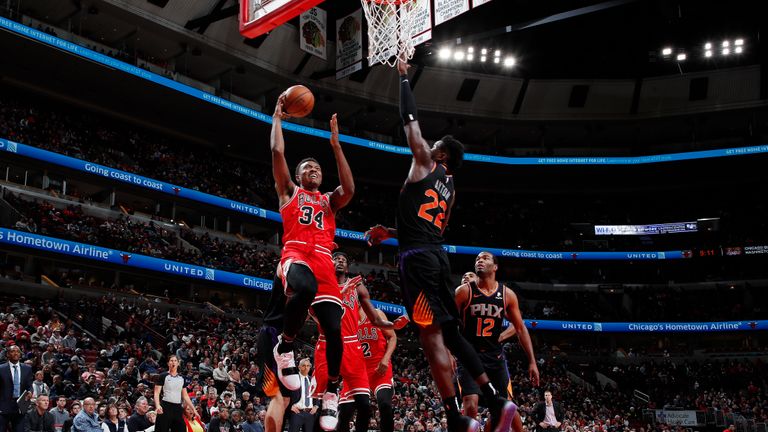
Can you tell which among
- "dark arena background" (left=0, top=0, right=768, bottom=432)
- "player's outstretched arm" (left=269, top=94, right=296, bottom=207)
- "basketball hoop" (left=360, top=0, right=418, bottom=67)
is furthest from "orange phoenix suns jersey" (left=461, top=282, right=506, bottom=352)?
"dark arena background" (left=0, top=0, right=768, bottom=432)

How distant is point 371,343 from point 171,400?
4206 millimetres

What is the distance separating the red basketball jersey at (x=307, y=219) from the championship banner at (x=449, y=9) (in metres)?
14.9

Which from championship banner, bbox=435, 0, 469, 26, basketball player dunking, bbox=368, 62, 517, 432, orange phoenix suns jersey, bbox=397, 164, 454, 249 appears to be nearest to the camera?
basketball player dunking, bbox=368, 62, 517, 432

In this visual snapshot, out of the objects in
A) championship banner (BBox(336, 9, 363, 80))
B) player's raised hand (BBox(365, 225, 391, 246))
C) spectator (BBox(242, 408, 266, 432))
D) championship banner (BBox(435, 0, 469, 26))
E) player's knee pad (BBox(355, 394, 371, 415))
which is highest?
championship banner (BBox(336, 9, 363, 80))

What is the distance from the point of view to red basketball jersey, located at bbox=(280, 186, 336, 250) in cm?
665

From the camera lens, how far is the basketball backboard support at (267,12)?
9562mm

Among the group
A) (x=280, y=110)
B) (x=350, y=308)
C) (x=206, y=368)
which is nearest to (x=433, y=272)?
(x=280, y=110)

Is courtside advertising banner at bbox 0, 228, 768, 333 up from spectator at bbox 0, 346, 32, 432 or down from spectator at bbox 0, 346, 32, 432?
up

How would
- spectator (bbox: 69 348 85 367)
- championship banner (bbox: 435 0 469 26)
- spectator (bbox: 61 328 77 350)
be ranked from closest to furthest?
spectator (bbox: 69 348 85 367) → spectator (bbox: 61 328 77 350) → championship banner (bbox: 435 0 469 26)

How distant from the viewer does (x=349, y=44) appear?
3194 cm

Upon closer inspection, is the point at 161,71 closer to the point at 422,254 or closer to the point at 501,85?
the point at 501,85

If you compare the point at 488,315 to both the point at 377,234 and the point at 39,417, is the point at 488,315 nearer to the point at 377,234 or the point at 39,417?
the point at 377,234

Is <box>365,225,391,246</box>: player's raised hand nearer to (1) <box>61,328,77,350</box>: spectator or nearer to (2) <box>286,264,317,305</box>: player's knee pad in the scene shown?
(2) <box>286,264,317,305</box>: player's knee pad

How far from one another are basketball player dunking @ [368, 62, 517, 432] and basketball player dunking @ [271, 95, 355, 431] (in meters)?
0.64
